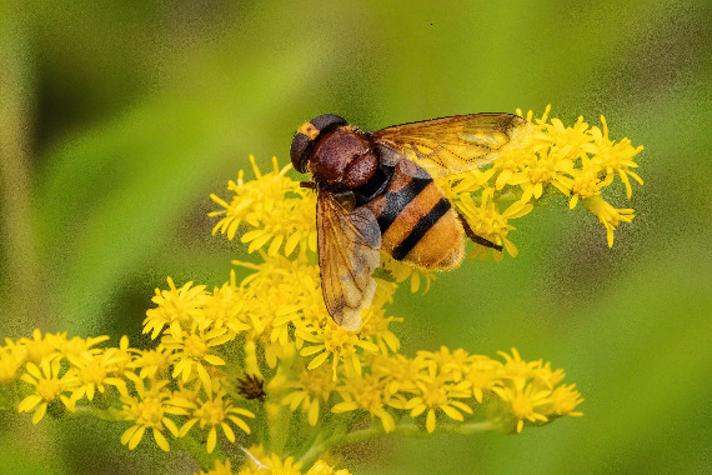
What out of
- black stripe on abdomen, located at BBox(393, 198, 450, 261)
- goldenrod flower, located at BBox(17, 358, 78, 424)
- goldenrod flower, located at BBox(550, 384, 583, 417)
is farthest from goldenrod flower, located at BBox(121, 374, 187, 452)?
goldenrod flower, located at BBox(550, 384, 583, 417)

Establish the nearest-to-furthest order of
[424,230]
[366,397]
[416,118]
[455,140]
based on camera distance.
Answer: [424,230], [366,397], [455,140], [416,118]

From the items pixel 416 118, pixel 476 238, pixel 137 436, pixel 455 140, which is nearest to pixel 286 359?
pixel 137 436

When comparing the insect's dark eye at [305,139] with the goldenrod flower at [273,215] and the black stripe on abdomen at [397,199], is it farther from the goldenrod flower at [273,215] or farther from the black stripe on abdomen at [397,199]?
the black stripe on abdomen at [397,199]

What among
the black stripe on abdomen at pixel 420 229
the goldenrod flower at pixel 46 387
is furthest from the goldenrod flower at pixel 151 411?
the black stripe on abdomen at pixel 420 229

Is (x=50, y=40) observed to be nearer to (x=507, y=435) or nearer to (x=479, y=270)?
(x=479, y=270)

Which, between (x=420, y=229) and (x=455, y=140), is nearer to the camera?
(x=420, y=229)

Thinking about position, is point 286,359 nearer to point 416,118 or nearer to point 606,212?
point 606,212

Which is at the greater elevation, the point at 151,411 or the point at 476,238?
the point at 476,238
